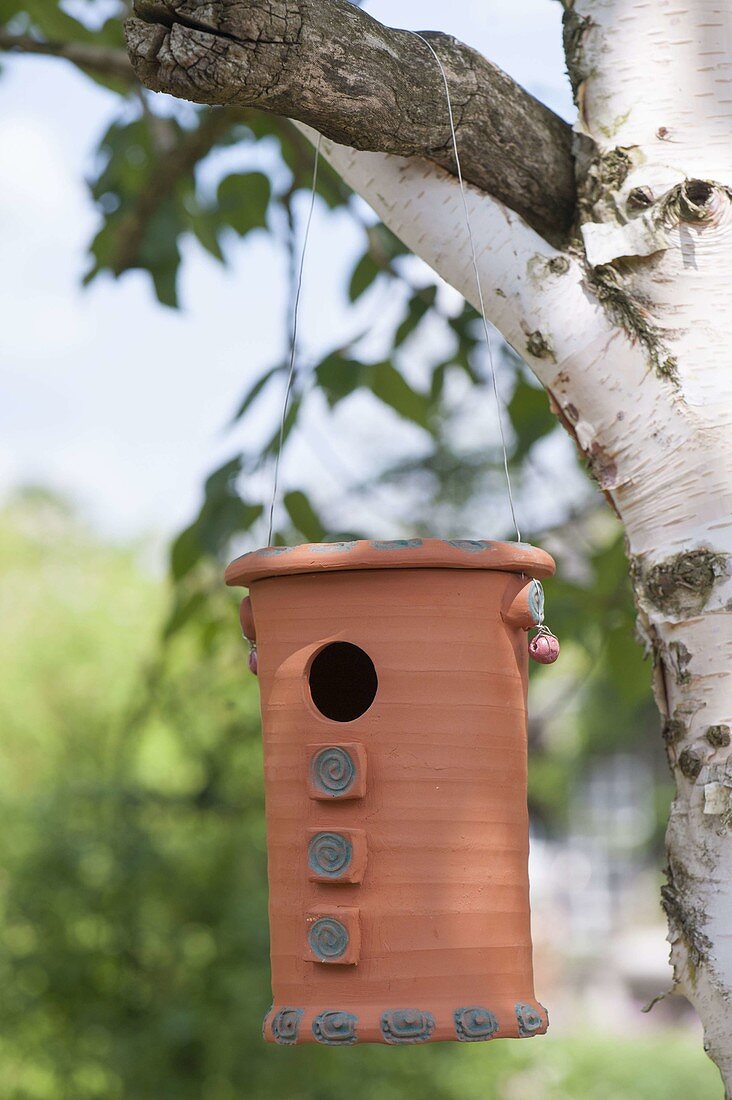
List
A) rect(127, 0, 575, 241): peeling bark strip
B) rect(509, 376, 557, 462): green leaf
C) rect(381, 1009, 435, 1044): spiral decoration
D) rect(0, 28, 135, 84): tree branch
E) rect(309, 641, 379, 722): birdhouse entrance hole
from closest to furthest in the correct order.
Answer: rect(127, 0, 575, 241): peeling bark strip < rect(381, 1009, 435, 1044): spiral decoration < rect(309, 641, 379, 722): birdhouse entrance hole < rect(509, 376, 557, 462): green leaf < rect(0, 28, 135, 84): tree branch

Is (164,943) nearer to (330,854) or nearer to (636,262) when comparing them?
(330,854)

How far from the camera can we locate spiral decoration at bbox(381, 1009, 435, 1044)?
136 centimetres

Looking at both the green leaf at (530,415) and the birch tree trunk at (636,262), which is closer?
the birch tree trunk at (636,262)

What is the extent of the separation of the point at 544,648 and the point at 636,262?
1.55 ft

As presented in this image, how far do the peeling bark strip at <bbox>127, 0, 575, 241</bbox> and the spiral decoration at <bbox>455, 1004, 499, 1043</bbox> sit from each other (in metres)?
0.93

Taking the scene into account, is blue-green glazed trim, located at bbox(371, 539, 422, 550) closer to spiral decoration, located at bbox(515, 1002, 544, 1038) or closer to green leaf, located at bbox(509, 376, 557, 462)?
spiral decoration, located at bbox(515, 1002, 544, 1038)

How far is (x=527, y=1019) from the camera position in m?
1.43

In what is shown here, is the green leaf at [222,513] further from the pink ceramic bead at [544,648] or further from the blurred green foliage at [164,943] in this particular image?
the blurred green foliage at [164,943]

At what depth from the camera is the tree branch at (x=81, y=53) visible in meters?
3.05

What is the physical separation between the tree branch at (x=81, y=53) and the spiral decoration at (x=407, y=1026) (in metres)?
2.38

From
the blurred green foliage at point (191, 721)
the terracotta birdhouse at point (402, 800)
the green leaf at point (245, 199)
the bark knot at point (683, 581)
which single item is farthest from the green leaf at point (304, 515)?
the bark knot at point (683, 581)

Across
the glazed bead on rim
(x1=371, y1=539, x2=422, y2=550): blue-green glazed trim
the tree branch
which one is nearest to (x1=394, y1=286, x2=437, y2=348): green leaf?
the tree branch

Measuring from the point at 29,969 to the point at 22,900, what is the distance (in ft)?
0.87

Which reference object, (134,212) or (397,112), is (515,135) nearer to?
(397,112)
